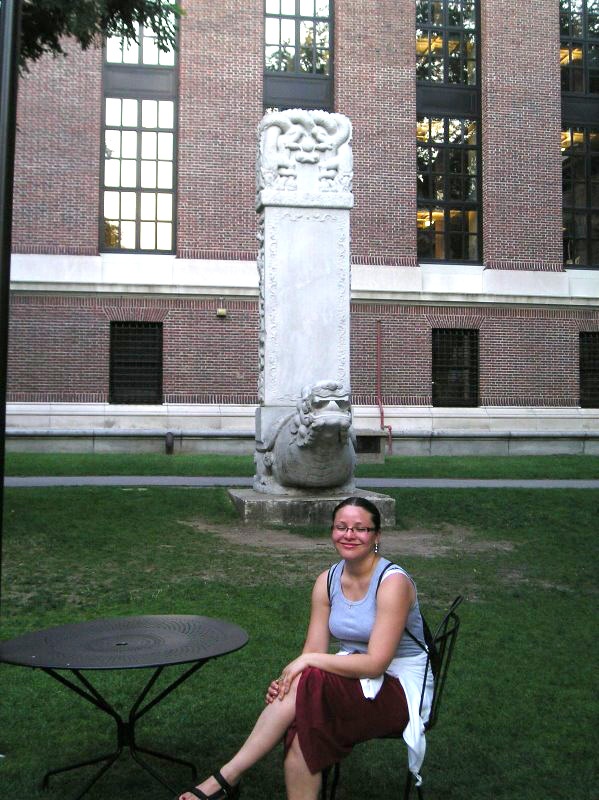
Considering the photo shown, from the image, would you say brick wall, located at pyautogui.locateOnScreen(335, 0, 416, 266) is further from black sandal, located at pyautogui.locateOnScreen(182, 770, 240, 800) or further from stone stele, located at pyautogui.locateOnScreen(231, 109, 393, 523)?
black sandal, located at pyautogui.locateOnScreen(182, 770, 240, 800)

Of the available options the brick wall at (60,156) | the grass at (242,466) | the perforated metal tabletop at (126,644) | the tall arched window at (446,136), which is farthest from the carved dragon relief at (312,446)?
the tall arched window at (446,136)

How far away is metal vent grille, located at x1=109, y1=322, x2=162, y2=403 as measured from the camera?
77.4ft

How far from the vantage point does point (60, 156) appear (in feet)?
77.4

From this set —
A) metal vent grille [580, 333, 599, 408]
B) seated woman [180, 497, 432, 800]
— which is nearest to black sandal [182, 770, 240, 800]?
seated woman [180, 497, 432, 800]

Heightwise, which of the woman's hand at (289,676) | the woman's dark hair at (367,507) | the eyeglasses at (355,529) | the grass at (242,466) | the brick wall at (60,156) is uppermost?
the brick wall at (60,156)

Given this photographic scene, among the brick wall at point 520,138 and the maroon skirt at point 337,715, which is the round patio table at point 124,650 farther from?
the brick wall at point 520,138

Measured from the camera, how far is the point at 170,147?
24.5 metres

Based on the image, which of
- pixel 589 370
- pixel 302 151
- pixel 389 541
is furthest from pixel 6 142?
pixel 589 370

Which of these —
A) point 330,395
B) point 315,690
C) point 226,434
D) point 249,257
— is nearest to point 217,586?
point 330,395

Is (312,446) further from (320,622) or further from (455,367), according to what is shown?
(455,367)

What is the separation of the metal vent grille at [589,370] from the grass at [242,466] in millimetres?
5016

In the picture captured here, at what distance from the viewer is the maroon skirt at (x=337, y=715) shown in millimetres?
3266

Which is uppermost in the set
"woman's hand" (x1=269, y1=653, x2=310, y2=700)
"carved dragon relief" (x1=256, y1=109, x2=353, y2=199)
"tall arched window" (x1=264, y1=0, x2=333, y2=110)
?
"tall arched window" (x1=264, y1=0, x2=333, y2=110)

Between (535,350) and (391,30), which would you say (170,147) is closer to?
(391,30)
